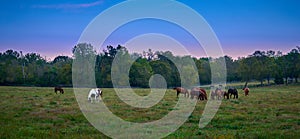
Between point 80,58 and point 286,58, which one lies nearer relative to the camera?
point 80,58

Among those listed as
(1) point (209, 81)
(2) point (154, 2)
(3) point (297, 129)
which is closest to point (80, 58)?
(1) point (209, 81)

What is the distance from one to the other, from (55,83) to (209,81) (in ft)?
141

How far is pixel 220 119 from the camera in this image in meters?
14.9

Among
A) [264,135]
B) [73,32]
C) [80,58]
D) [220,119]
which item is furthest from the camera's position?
[80,58]

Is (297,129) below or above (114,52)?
below

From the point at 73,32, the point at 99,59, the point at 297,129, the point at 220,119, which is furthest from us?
the point at 99,59

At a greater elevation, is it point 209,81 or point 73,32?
point 73,32

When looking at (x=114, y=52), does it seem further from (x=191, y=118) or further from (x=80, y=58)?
(x=191, y=118)

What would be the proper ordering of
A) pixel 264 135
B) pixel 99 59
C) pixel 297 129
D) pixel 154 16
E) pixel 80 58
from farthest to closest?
pixel 99 59, pixel 80 58, pixel 154 16, pixel 297 129, pixel 264 135

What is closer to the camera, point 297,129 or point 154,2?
point 297,129

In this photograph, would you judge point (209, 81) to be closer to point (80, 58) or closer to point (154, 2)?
point (80, 58)

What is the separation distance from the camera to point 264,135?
10625mm

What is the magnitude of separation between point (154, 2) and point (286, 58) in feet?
251

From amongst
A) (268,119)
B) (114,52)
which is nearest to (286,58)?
(114,52)
